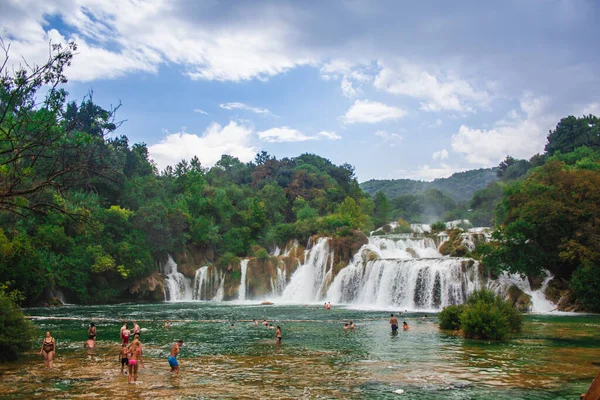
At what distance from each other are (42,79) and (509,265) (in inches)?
1301

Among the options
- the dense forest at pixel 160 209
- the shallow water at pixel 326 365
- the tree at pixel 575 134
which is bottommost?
the shallow water at pixel 326 365

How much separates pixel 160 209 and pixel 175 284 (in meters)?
8.16

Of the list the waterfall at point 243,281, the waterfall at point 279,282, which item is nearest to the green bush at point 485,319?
the waterfall at point 279,282

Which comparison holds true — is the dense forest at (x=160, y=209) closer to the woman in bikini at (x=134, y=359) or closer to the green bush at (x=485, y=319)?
the woman in bikini at (x=134, y=359)

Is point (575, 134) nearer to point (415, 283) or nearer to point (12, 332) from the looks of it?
point (415, 283)

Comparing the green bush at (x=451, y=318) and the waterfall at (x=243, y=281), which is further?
the waterfall at (x=243, y=281)

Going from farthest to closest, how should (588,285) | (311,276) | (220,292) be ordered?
1. (220,292)
2. (311,276)
3. (588,285)

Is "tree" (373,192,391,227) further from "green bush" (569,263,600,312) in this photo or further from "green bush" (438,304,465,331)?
"green bush" (438,304,465,331)

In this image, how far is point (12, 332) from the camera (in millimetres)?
17984

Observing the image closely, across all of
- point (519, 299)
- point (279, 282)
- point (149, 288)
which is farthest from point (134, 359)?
point (279, 282)

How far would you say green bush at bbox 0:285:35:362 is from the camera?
695 inches

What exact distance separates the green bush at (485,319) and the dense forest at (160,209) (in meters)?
11.3

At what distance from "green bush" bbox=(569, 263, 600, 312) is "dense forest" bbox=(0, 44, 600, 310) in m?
0.08

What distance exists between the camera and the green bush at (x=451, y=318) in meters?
25.6
